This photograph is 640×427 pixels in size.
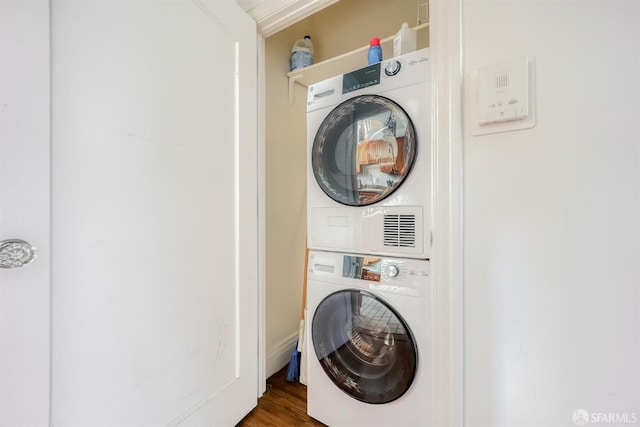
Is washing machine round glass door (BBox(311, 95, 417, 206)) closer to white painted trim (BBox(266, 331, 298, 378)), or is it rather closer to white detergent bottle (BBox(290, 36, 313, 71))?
white detergent bottle (BBox(290, 36, 313, 71))

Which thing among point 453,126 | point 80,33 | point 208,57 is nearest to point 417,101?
point 453,126

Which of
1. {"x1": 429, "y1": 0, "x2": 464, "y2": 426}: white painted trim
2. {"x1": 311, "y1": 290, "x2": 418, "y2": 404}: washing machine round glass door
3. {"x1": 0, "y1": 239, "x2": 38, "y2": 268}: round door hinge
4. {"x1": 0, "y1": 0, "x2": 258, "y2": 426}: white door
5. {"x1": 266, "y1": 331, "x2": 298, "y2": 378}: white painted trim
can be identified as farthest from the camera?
{"x1": 266, "y1": 331, "x2": 298, "y2": 378}: white painted trim

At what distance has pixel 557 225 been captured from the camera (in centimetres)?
75

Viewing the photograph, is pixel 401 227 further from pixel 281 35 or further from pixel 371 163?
pixel 281 35

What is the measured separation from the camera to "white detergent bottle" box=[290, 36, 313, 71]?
5.48 ft

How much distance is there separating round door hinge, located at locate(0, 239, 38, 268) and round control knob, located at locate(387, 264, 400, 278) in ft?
3.41

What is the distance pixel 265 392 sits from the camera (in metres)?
1.41

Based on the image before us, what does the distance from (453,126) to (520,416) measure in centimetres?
97

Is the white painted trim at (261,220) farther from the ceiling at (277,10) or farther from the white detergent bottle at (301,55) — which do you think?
the white detergent bottle at (301,55)

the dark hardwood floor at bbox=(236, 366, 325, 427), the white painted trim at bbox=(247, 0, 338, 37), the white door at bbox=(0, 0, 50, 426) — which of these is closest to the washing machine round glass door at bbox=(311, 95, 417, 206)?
the white painted trim at bbox=(247, 0, 338, 37)

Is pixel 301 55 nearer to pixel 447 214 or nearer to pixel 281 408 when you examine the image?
pixel 447 214

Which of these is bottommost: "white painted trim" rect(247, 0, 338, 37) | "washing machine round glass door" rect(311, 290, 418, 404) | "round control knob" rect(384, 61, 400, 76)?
"washing machine round glass door" rect(311, 290, 418, 404)

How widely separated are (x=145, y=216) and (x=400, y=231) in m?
0.91

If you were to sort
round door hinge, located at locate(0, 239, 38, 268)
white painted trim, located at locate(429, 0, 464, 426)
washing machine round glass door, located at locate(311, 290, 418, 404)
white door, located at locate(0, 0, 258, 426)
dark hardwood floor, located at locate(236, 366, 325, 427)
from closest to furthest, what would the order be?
round door hinge, located at locate(0, 239, 38, 268), white door, located at locate(0, 0, 258, 426), white painted trim, located at locate(429, 0, 464, 426), washing machine round glass door, located at locate(311, 290, 418, 404), dark hardwood floor, located at locate(236, 366, 325, 427)
